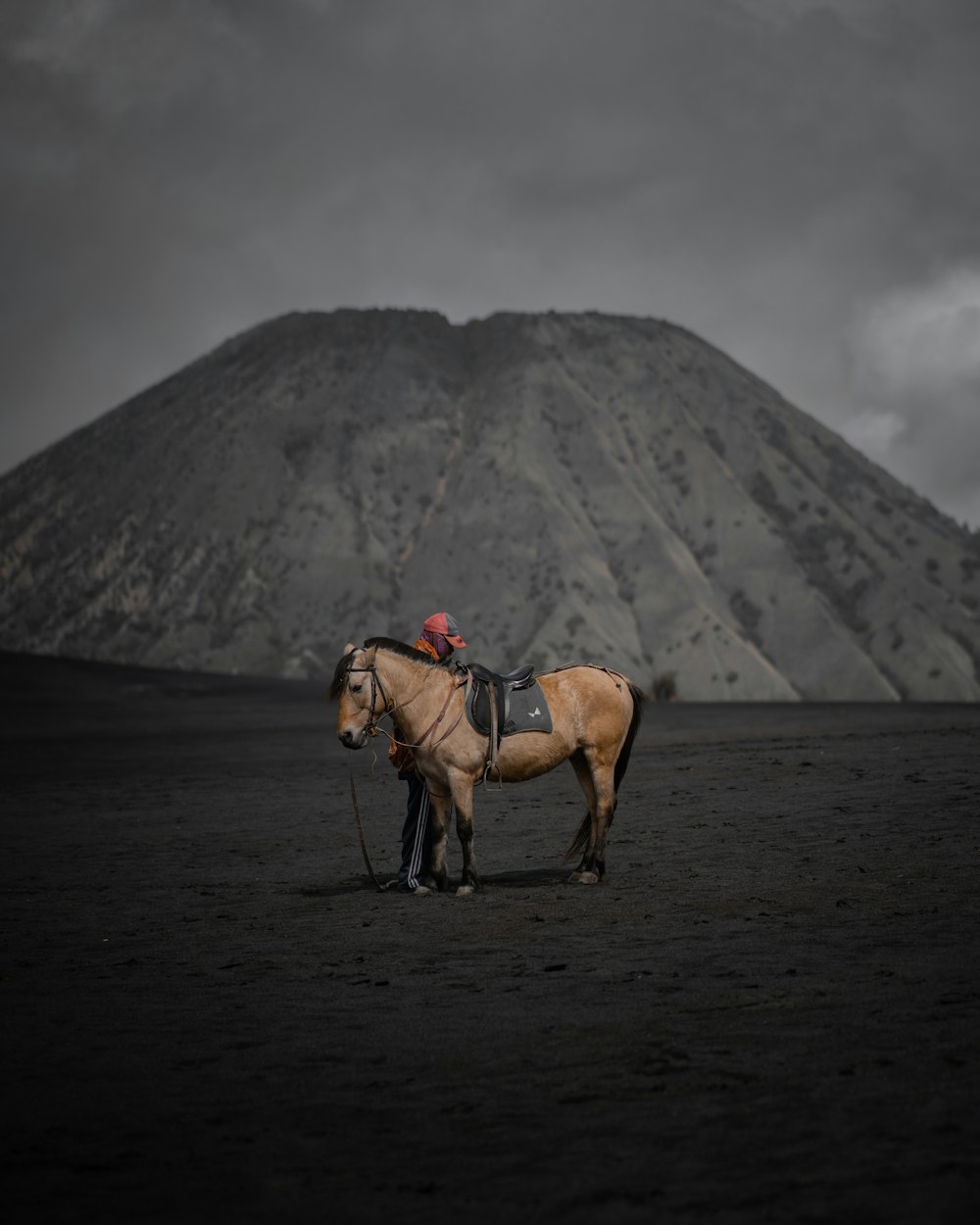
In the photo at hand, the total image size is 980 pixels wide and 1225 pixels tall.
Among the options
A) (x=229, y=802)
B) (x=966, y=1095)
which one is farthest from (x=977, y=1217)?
(x=229, y=802)

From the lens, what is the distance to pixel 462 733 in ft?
38.9

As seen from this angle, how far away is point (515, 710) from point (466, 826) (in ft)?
3.81

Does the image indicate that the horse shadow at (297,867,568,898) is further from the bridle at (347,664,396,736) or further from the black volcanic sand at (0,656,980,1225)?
the bridle at (347,664,396,736)

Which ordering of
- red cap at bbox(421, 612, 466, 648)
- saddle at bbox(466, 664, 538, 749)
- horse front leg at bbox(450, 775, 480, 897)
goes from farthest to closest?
red cap at bbox(421, 612, 466, 648) < saddle at bbox(466, 664, 538, 749) < horse front leg at bbox(450, 775, 480, 897)

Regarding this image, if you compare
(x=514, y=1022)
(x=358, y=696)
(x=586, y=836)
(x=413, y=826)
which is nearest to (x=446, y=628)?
(x=358, y=696)

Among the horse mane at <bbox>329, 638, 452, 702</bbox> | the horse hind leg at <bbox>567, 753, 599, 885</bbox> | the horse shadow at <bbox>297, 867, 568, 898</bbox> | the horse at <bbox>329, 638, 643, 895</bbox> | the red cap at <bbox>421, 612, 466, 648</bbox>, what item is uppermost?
the red cap at <bbox>421, 612, 466, 648</bbox>

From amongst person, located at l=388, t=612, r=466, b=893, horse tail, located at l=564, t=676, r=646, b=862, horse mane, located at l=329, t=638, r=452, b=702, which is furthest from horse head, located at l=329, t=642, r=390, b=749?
horse tail, located at l=564, t=676, r=646, b=862

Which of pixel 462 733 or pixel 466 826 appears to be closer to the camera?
pixel 466 826

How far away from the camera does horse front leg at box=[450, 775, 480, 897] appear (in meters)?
11.6

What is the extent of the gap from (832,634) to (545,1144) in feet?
275

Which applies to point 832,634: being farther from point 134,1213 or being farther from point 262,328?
point 134,1213

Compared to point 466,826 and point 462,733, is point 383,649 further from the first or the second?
point 466,826

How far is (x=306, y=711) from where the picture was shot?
43969 mm

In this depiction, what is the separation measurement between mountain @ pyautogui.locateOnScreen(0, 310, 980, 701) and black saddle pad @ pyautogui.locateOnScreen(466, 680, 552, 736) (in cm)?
6468
